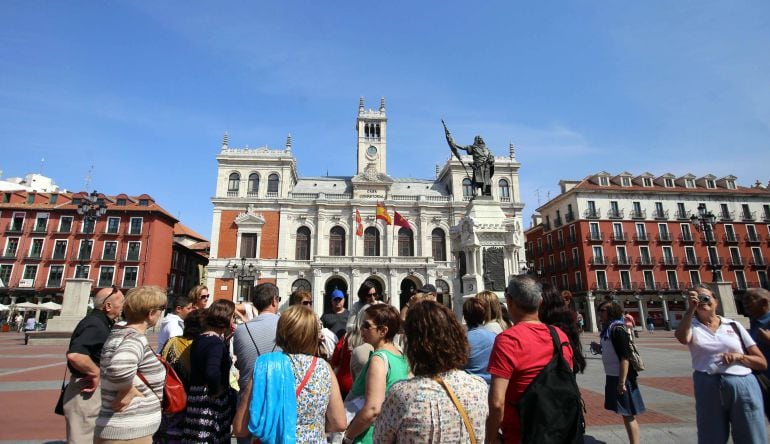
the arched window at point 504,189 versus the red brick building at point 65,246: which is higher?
the arched window at point 504,189

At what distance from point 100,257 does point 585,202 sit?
41396mm

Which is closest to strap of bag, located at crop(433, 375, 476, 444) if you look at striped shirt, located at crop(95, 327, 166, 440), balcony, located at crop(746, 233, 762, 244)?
striped shirt, located at crop(95, 327, 166, 440)

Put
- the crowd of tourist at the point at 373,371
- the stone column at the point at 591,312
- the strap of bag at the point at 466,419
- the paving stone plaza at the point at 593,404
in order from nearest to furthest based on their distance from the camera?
the strap of bag at the point at 466,419 < the crowd of tourist at the point at 373,371 < the paving stone plaza at the point at 593,404 < the stone column at the point at 591,312

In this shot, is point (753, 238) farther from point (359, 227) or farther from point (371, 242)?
point (359, 227)

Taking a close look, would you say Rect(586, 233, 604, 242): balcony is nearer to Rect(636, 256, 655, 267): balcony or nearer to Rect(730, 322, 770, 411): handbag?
Rect(636, 256, 655, 267): balcony

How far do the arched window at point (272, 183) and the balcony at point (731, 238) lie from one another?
38.3 m

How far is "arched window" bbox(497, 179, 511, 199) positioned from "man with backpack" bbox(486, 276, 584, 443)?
1386 inches

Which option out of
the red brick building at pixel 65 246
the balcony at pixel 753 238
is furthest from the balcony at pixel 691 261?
the red brick building at pixel 65 246

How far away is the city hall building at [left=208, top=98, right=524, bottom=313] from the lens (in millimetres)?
31984

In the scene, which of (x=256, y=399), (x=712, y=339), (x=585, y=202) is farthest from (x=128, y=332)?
(x=585, y=202)

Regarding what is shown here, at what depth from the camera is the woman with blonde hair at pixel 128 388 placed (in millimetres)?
2592

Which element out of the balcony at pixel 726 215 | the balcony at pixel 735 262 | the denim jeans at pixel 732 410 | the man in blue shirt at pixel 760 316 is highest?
the balcony at pixel 726 215

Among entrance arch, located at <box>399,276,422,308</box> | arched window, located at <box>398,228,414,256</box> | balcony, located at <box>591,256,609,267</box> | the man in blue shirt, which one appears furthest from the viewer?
arched window, located at <box>398,228,414,256</box>

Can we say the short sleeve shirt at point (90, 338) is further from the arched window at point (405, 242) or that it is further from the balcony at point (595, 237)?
the balcony at point (595, 237)
